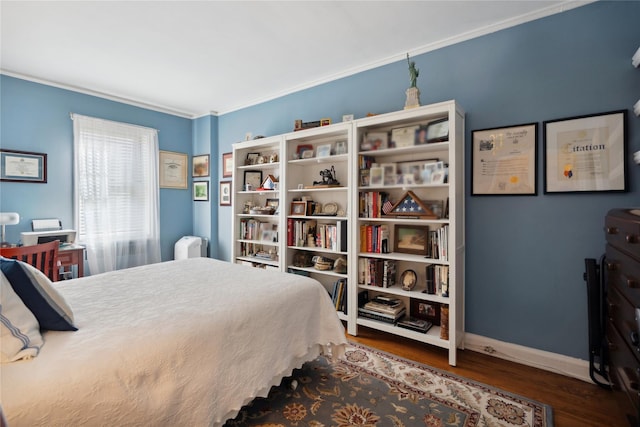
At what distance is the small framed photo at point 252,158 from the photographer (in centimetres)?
380

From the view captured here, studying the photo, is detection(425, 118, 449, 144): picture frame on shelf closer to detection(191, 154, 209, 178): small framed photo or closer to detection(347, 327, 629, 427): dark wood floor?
detection(347, 327, 629, 427): dark wood floor

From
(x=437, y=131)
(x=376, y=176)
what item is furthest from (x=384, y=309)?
(x=437, y=131)

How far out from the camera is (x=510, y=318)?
7.89ft

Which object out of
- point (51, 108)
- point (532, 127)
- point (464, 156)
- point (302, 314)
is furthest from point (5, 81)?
point (532, 127)

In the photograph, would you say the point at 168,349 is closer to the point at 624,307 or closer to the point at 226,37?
the point at 624,307

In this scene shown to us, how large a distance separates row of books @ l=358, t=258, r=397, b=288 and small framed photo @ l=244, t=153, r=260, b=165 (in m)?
1.88

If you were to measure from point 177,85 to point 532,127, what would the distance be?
3.69 m

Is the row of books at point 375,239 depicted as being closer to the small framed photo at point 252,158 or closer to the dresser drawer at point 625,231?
the dresser drawer at point 625,231

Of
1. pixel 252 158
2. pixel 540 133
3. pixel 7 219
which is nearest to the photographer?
pixel 540 133

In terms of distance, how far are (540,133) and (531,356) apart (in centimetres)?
168

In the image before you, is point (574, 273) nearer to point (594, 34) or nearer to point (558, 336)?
point (558, 336)

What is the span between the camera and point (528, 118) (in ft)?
7.56

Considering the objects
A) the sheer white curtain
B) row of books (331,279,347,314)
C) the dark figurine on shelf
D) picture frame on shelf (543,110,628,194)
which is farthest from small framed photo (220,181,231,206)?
picture frame on shelf (543,110,628,194)

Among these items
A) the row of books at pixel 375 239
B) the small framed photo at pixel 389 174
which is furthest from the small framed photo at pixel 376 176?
the row of books at pixel 375 239
